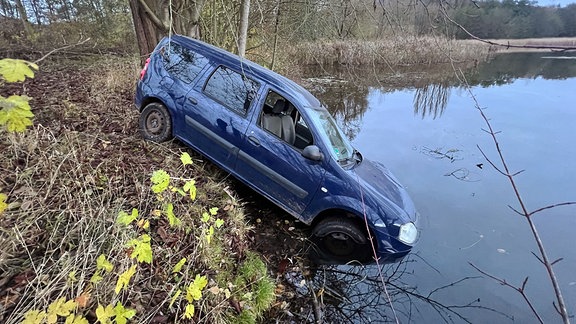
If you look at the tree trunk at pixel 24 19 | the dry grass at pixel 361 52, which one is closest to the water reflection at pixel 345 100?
the dry grass at pixel 361 52

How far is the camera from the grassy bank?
252 cm

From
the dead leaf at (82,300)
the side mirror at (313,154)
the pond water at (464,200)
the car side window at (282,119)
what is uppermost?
the car side window at (282,119)

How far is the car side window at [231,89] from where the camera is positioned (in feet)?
15.8

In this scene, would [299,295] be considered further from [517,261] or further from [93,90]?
[93,90]

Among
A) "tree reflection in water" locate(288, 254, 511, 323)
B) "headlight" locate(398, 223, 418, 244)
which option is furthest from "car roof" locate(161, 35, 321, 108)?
"tree reflection in water" locate(288, 254, 511, 323)

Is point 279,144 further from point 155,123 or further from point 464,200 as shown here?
point 464,200

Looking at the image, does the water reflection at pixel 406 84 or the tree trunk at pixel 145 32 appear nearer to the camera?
the tree trunk at pixel 145 32

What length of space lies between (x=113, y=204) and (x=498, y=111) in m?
15.7

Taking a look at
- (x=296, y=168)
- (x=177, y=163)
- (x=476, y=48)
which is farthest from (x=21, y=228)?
(x=476, y=48)

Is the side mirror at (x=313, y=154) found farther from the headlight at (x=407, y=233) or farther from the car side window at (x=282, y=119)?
the headlight at (x=407, y=233)

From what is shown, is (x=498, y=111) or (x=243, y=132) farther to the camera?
(x=498, y=111)

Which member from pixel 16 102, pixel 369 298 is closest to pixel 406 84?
pixel 369 298

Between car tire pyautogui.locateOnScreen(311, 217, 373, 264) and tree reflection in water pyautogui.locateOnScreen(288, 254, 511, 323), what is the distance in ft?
0.46

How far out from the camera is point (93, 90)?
7.54 metres
